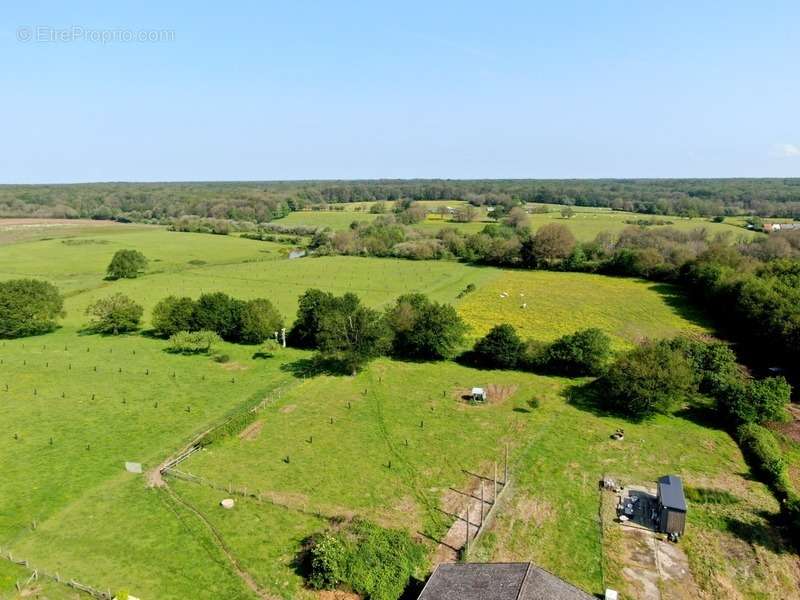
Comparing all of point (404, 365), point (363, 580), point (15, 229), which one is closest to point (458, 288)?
point (404, 365)

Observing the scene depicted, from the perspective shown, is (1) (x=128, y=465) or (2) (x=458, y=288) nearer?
(1) (x=128, y=465)

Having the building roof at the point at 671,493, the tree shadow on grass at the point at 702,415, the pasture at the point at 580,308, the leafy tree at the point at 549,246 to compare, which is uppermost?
the leafy tree at the point at 549,246

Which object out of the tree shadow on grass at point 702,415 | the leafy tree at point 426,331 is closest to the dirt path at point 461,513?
the tree shadow on grass at point 702,415

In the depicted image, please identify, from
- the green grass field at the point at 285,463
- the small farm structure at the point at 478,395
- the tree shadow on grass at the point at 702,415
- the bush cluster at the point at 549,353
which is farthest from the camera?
the bush cluster at the point at 549,353

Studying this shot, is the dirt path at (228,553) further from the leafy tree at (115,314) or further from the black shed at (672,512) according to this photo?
the leafy tree at (115,314)

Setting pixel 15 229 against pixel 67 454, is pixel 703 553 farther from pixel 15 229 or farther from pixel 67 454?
pixel 15 229
